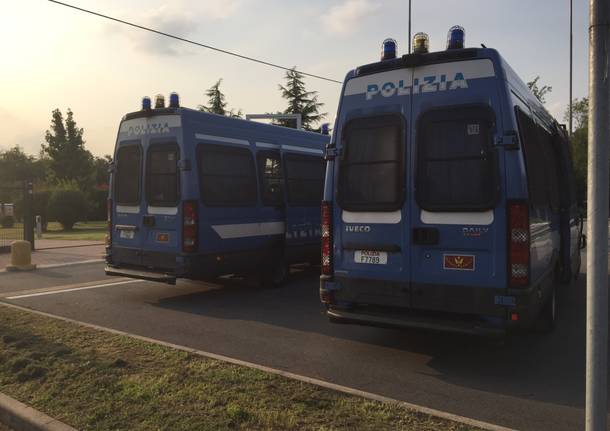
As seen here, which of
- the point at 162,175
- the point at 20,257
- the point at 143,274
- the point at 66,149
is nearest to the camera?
the point at 143,274

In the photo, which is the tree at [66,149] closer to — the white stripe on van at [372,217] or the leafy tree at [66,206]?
the leafy tree at [66,206]

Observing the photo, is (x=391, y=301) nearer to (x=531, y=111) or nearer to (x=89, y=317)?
(x=531, y=111)

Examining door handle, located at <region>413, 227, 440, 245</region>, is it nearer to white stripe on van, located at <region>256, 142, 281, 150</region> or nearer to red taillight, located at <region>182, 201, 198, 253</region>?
red taillight, located at <region>182, 201, 198, 253</region>

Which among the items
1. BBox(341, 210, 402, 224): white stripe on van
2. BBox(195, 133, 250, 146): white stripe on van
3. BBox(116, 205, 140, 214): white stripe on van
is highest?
BBox(195, 133, 250, 146): white stripe on van

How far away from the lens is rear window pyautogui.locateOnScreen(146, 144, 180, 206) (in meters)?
8.38

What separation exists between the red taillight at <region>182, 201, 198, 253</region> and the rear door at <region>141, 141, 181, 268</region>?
119 mm

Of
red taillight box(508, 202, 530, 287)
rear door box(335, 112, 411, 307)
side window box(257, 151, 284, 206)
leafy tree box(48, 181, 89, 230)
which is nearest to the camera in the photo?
red taillight box(508, 202, 530, 287)

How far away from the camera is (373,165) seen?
215 inches

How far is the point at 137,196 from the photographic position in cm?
891

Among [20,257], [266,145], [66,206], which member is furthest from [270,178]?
[66,206]

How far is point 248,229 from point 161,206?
5.16 feet

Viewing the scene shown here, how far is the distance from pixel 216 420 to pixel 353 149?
305 centimetres

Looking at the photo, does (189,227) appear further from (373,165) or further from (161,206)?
(373,165)

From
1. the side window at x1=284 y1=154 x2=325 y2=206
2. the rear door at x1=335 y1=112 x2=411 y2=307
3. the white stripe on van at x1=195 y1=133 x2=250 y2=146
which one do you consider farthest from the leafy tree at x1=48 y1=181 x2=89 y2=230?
the rear door at x1=335 y1=112 x2=411 y2=307
